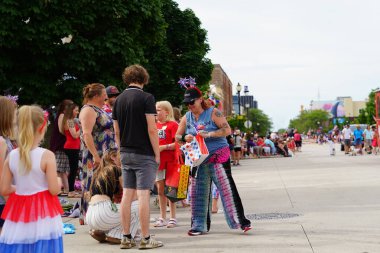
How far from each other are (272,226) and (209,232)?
0.89 meters

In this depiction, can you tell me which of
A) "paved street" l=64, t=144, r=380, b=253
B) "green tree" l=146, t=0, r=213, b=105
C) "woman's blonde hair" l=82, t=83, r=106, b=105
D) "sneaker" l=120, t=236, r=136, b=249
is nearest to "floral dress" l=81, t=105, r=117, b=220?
"woman's blonde hair" l=82, t=83, r=106, b=105

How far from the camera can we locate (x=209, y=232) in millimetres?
8203

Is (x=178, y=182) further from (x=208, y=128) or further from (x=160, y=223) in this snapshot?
(x=208, y=128)

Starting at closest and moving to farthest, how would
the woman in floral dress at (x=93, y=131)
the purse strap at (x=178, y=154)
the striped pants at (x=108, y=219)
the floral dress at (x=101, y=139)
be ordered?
the striped pants at (x=108, y=219) < the woman in floral dress at (x=93, y=131) < the floral dress at (x=101, y=139) < the purse strap at (x=178, y=154)

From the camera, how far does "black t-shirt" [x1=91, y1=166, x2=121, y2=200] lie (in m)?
7.68

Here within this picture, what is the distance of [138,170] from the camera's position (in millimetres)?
7066

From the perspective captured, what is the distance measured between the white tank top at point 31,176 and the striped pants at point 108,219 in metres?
2.71

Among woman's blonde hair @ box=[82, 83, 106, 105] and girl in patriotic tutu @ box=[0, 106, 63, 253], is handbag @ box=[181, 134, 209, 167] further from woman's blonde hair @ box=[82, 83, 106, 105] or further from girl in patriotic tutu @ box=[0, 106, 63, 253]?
girl in patriotic tutu @ box=[0, 106, 63, 253]

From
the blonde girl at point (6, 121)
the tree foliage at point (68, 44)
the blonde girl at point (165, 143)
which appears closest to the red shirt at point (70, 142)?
the blonde girl at point (165, 143)

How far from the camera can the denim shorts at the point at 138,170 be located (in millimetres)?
7047

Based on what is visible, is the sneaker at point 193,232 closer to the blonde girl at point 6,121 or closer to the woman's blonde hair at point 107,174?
the woman's blonde hair at point 107,174

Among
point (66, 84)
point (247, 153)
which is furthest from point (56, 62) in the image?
point (247, 153)

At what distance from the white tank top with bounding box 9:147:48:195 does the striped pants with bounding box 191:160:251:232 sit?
3516 millimetres

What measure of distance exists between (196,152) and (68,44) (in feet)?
49.2
